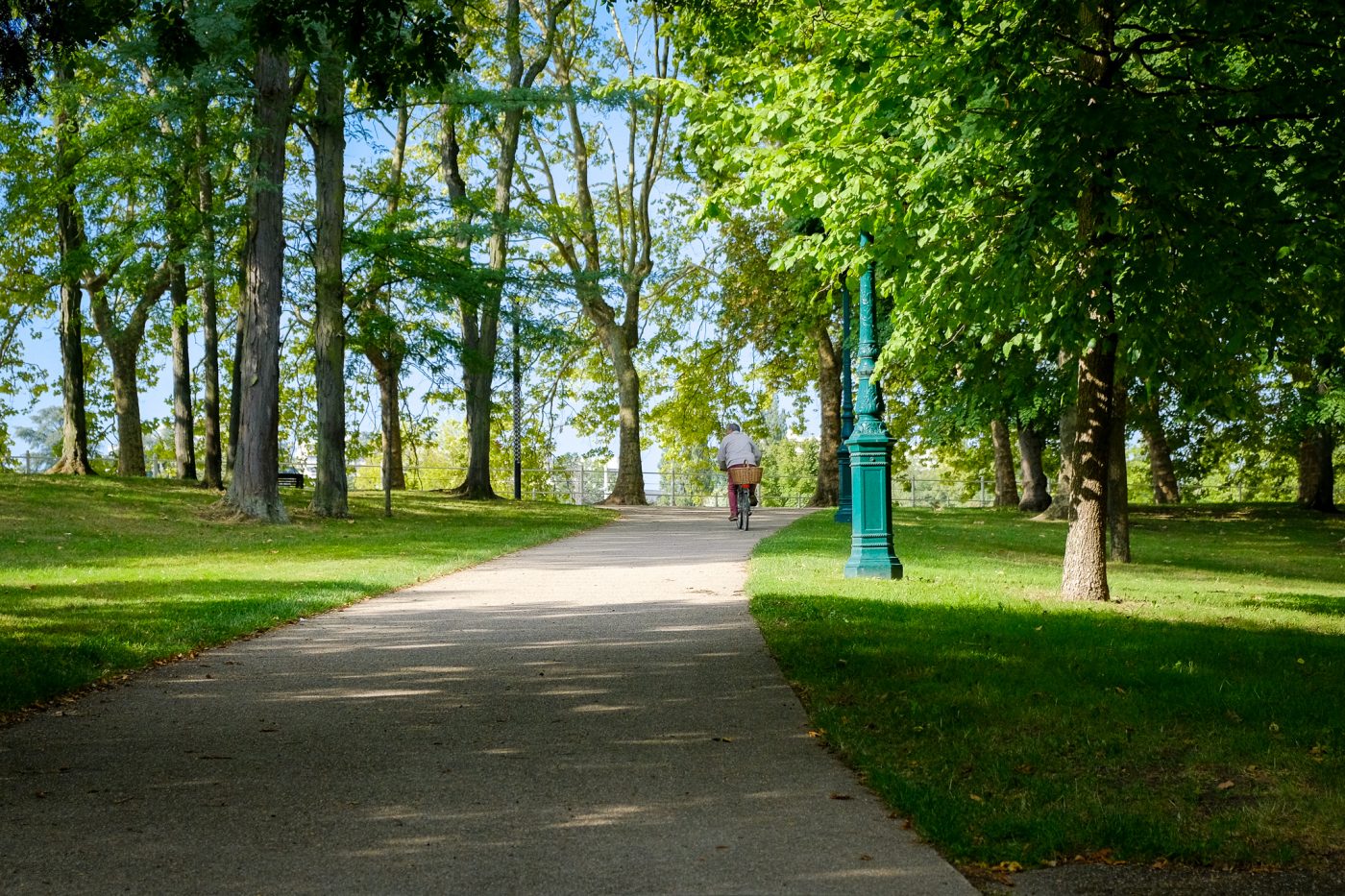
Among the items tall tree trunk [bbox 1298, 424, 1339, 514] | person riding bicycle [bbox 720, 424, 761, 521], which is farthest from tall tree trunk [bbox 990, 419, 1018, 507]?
person riding bicycle [bbox 720, 424, 761, 521]

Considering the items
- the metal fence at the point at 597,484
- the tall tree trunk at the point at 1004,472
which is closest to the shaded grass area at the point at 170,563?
the metal fence at the point at 597,484

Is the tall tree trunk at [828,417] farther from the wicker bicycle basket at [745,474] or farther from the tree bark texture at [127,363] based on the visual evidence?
the tree bark texture at [127,363]

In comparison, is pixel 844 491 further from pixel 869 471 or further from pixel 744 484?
pixel 869 471

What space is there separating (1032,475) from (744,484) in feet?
51.5

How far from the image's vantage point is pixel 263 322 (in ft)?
68.0

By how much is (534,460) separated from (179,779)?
3895cm

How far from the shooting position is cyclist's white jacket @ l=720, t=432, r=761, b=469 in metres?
21.5

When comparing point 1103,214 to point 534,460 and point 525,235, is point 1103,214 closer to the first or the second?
point 525,235

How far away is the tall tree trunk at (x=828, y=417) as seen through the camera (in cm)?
3319

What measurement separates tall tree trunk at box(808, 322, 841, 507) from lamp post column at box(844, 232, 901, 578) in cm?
2014

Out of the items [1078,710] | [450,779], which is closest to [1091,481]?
[1078,710]

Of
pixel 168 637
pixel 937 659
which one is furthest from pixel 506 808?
pixel 168 637

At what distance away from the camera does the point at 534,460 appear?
43.8 m

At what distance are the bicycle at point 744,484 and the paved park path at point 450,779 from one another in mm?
12691
